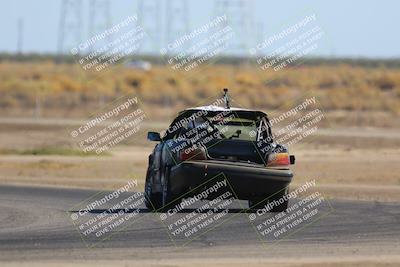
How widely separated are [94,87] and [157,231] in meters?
58.9

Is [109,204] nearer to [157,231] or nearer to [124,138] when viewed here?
[157,231]

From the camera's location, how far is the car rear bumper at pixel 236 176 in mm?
16500

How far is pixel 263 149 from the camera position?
55.4 ft

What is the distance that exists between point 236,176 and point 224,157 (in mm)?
438

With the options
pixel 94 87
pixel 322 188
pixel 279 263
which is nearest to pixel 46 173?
pixel 322 188

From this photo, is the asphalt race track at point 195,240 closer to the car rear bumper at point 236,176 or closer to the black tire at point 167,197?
the black tire at point 167,197

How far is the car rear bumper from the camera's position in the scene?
A: 1650 cm

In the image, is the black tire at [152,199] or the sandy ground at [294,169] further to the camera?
the black tire at [152,199]
